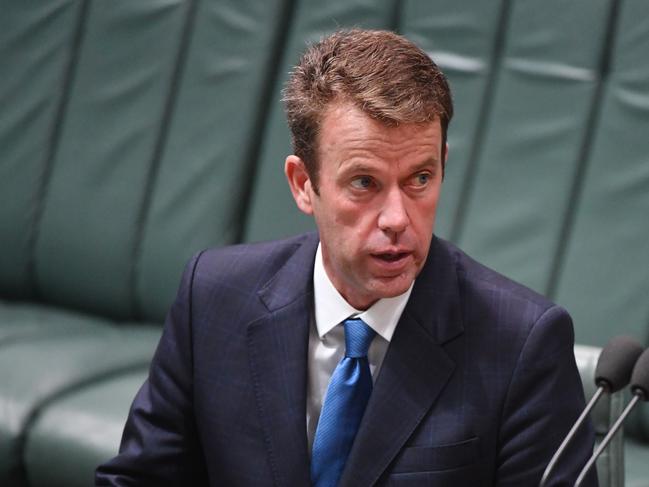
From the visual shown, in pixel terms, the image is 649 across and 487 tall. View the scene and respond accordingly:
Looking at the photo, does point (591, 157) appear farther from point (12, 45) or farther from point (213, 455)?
point (12, 45)

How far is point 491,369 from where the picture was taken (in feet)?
4.69

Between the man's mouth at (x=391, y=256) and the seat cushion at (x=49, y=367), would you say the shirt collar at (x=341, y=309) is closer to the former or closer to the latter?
the man's mouth at (x=391, y=256)

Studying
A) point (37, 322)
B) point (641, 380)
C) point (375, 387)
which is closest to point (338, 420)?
point (375, 387)

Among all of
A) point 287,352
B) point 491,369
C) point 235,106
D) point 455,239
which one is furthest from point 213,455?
point 235,106

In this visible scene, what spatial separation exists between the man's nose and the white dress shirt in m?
0.17

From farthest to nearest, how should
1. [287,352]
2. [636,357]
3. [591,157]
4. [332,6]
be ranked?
[332,6] < [591,157] < [287,352] < [636,357]

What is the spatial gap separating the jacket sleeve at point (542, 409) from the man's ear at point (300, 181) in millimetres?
357

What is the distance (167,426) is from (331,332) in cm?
27

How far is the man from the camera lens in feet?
4.55

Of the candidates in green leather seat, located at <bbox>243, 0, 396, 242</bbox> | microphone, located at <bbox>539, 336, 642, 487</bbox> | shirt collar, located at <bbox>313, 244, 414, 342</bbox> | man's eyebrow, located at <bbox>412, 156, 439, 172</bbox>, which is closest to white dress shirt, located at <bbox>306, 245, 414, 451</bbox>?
shirt collar, located at <bbox>313, 244, 414, 342</bbox>

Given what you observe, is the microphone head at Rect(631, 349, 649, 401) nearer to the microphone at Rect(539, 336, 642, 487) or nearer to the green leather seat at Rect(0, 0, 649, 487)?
the microphone at Rect(539, 336, 642, 487)

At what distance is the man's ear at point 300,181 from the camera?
4.97ft

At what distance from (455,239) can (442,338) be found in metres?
1.13

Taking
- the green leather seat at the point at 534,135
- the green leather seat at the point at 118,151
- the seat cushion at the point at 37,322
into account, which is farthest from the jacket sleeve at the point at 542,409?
the seat cushion at the point at 37,322
